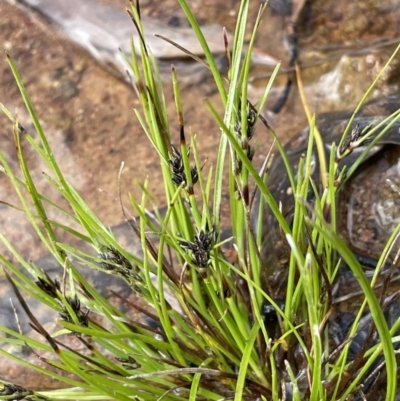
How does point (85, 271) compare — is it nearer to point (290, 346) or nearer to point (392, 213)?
point (290, 346)

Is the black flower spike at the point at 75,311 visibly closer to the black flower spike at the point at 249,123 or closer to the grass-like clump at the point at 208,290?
the grass-like clump at the point at 208,290

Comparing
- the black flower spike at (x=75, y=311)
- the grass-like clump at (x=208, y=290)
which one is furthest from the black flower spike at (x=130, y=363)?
the black flower spike at (x=75, y=311)

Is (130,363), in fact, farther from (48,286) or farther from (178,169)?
(178,169)

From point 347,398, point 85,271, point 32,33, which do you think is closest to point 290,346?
point 347,398

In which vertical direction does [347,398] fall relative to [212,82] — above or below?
below

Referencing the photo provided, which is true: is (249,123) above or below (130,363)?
above

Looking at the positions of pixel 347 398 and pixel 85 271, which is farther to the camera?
pixel 85 271

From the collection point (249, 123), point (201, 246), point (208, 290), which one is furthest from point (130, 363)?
point (249, 123)

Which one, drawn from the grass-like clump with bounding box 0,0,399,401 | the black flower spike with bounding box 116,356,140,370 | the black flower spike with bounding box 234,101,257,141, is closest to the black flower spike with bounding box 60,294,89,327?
the grass-like clump with bounding box 0,0,399,401
